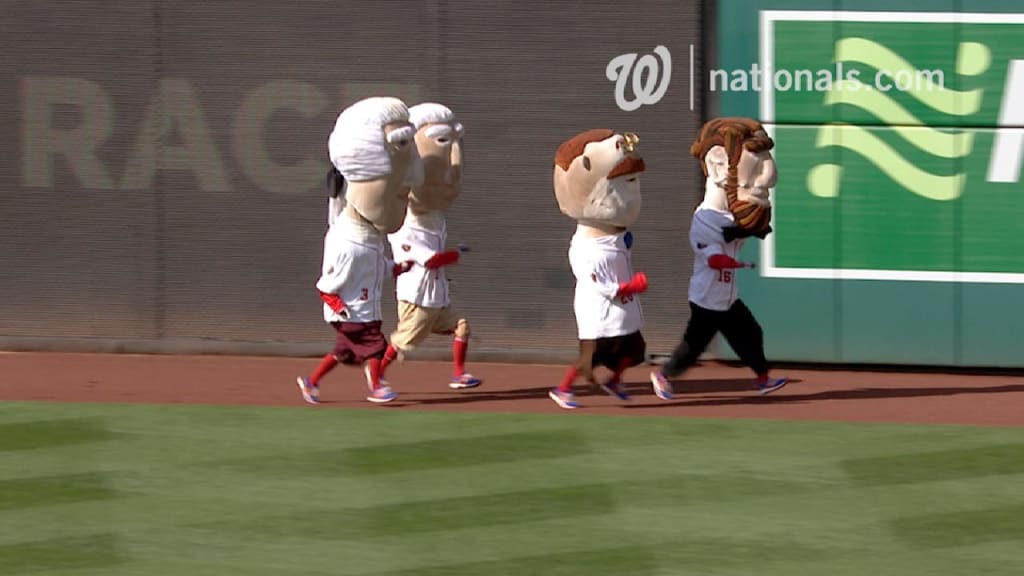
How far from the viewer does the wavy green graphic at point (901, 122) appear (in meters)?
14.6

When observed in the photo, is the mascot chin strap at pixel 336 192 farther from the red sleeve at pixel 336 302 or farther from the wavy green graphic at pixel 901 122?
the wavy green graphic at pixel 901 122

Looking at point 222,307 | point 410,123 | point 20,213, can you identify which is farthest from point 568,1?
point 20,213

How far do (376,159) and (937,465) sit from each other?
406cm

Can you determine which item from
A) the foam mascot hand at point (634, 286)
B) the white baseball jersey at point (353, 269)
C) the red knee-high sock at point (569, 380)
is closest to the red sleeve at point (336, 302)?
the white baseball jersey at point (353, 269)

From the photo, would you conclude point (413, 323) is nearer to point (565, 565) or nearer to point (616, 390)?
point (616, 390)

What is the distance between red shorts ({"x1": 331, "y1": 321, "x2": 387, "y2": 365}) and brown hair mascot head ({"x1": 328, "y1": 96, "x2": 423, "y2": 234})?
651mm

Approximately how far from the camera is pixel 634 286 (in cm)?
1264

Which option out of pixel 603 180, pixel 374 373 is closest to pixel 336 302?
pixel 374 373

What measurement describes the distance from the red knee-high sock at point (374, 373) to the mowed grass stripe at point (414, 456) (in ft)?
4.55

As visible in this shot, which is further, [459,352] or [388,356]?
[459,352]

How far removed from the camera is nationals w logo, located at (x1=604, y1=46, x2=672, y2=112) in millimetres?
14945

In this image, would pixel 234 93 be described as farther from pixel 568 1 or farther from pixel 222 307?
pixel 568 1

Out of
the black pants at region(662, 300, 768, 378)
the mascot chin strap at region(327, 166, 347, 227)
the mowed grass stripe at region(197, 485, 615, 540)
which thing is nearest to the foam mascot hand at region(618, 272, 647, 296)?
the black pants at region(662, 300, 768, 378)

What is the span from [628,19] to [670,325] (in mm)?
2389
